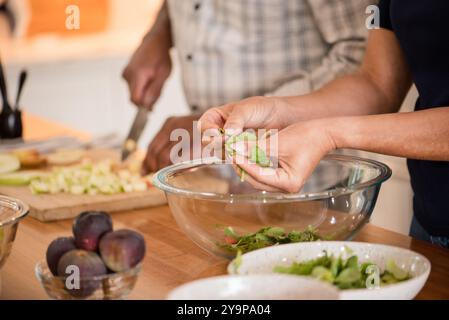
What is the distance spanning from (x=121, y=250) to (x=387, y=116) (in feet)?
1.63

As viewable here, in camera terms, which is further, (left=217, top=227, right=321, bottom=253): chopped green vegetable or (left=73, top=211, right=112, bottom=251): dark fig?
(left=217, top=227, right=321, bottom=253): chopped green vegetable

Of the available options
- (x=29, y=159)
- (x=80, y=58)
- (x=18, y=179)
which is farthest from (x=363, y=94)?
(x=80, y=58)

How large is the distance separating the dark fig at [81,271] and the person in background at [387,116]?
0.29m

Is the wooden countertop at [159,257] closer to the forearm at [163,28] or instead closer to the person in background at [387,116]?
the person in background at [387,116]

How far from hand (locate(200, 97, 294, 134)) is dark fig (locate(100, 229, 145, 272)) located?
31cm

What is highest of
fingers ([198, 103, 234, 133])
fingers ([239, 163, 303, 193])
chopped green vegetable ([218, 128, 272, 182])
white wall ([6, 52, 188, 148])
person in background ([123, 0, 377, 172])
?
person in background ([123, 0, 377, 172])

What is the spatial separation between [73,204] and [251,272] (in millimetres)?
716

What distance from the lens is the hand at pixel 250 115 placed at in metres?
1.35

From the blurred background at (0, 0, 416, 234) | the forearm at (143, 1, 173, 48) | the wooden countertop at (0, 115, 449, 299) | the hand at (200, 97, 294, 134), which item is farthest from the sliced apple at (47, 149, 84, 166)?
the blurred background at (0, 0, 416, 234)

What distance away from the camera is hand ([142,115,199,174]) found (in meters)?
1.88

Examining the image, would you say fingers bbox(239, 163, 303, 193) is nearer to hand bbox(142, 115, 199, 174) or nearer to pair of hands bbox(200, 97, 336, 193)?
pair of hands bbox(200, 97, 336, 193)

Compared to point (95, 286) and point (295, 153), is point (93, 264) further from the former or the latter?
point (295, 153)
